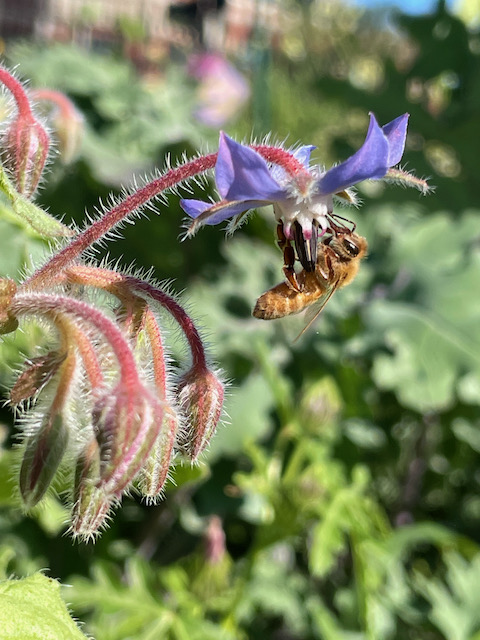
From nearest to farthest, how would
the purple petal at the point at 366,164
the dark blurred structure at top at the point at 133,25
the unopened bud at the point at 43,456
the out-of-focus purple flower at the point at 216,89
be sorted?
the purple petal at the point at 366,164, the unopened bud at the point at 43,456, the out-of-focus purple flower at the point at 216,89, the dark blurred structure at top at the point at 133,25

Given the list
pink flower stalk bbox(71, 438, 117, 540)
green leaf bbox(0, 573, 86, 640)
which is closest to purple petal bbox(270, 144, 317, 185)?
pink flower stalk bbox(71, 438, 117, 540)

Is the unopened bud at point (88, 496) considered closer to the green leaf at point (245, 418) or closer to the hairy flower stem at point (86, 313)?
the hairy flower stem at point (86, 313)

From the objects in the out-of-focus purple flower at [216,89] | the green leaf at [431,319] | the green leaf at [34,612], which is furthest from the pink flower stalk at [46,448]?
the out-of-focus purple flower at [216,89]

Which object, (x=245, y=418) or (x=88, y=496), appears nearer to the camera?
A: (x=88, y=496)

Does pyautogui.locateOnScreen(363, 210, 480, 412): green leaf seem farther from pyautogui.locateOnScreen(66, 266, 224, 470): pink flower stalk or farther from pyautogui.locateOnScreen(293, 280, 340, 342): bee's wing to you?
pyautogui.locateOnScreen(66, 266, 224, 470): pink flower stalk

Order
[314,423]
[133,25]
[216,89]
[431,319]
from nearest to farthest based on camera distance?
[314,423]
[431,319]
[216,89]
[133,25]

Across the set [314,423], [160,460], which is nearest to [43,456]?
[160,460]

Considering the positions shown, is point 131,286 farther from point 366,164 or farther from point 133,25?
point 133,25
